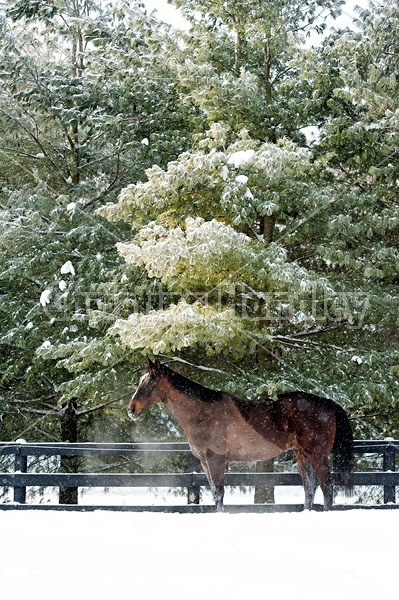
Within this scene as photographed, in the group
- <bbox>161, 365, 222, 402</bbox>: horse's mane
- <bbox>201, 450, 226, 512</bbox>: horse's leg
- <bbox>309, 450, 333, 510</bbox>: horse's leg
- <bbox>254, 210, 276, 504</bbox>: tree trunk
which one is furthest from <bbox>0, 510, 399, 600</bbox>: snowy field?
<bbox>254, 210, 276, 504</bbox>: tree trunk

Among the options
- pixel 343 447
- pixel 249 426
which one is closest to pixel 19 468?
pixel 249 426

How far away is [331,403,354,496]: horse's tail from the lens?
8.51 metres

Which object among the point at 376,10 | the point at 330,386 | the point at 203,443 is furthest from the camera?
the point at 376,10

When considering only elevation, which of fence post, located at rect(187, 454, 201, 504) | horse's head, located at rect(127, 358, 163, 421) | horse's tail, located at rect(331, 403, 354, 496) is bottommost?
fence post, located at rect(187, 454, 201, 504)

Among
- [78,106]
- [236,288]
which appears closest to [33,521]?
[236,288]

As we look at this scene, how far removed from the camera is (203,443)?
7926mm

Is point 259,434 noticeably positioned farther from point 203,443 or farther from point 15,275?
point 15,275

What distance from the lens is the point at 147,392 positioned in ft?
25.7

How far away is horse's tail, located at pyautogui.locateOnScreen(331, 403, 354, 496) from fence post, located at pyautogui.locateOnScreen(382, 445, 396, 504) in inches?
36.3

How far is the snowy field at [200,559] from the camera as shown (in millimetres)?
3740

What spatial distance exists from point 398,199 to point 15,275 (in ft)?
25.3

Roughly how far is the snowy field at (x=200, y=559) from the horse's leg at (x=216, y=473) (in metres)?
1.85

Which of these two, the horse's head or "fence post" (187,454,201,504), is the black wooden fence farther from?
the horse's head

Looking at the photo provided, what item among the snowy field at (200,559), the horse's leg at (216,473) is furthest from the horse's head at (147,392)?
the snowy field at (200,559)
